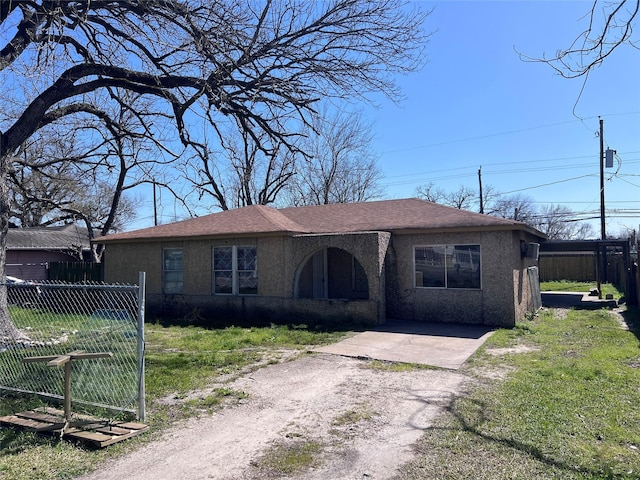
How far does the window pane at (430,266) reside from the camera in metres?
12.7

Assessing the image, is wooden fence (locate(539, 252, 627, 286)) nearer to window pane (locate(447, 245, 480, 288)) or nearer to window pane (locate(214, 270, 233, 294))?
window pane (locate(447, 245, 480, 288))

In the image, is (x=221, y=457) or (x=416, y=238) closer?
(x=221, y=457)

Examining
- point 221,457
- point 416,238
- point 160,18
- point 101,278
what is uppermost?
point 160,18

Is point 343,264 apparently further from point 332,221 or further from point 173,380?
point 173,380

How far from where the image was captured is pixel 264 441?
471 centimetres

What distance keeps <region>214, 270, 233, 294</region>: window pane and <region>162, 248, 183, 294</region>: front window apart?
5.16ft

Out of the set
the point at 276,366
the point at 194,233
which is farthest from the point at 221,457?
the point at 194,233

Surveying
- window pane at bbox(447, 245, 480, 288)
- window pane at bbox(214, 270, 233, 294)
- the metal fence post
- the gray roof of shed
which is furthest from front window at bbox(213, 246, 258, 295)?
the gray roof of shed

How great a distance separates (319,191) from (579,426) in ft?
93.4

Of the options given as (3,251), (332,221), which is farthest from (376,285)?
(3,251)

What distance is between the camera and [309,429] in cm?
505

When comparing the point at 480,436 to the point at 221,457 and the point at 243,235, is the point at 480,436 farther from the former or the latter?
the point at 243,235

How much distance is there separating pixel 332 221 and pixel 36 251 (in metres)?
20.2

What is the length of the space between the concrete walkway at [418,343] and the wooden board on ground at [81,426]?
15.4 feet
